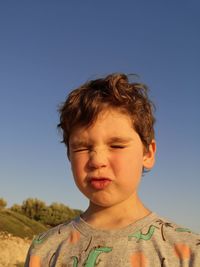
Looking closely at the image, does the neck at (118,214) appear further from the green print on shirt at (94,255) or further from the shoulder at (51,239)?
the shoulder at (51,239)

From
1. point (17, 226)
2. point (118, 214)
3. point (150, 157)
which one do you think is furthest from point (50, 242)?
point (17, 226)

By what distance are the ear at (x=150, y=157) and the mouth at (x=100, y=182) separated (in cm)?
41

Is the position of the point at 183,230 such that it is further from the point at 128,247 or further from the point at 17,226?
the point at 17,226

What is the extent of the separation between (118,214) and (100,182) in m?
0.28

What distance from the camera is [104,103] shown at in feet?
9.74

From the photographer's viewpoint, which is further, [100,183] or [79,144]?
[79,144]

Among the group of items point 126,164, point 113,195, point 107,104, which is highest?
point 107,104

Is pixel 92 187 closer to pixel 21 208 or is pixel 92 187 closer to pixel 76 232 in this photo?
pixel 76 232

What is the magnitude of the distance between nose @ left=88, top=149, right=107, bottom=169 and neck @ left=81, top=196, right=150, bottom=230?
313 millimetres

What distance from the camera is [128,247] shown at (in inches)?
109

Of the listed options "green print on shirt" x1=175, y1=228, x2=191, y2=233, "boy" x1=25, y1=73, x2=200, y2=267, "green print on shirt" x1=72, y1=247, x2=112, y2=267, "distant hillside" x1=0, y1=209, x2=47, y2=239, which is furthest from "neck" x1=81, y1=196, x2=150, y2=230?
"distant hillside" x1=0, y1=209, x2=47, y2=239

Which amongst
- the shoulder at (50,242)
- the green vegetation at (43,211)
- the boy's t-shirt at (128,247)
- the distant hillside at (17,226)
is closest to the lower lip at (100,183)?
the boy's t-shirt at (128,247)

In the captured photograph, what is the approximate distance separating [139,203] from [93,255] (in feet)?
1.54

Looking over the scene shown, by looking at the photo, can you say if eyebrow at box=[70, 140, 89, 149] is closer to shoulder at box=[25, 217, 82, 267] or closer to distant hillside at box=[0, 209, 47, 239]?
shoulder at box=[25, 217, 82, 267]
